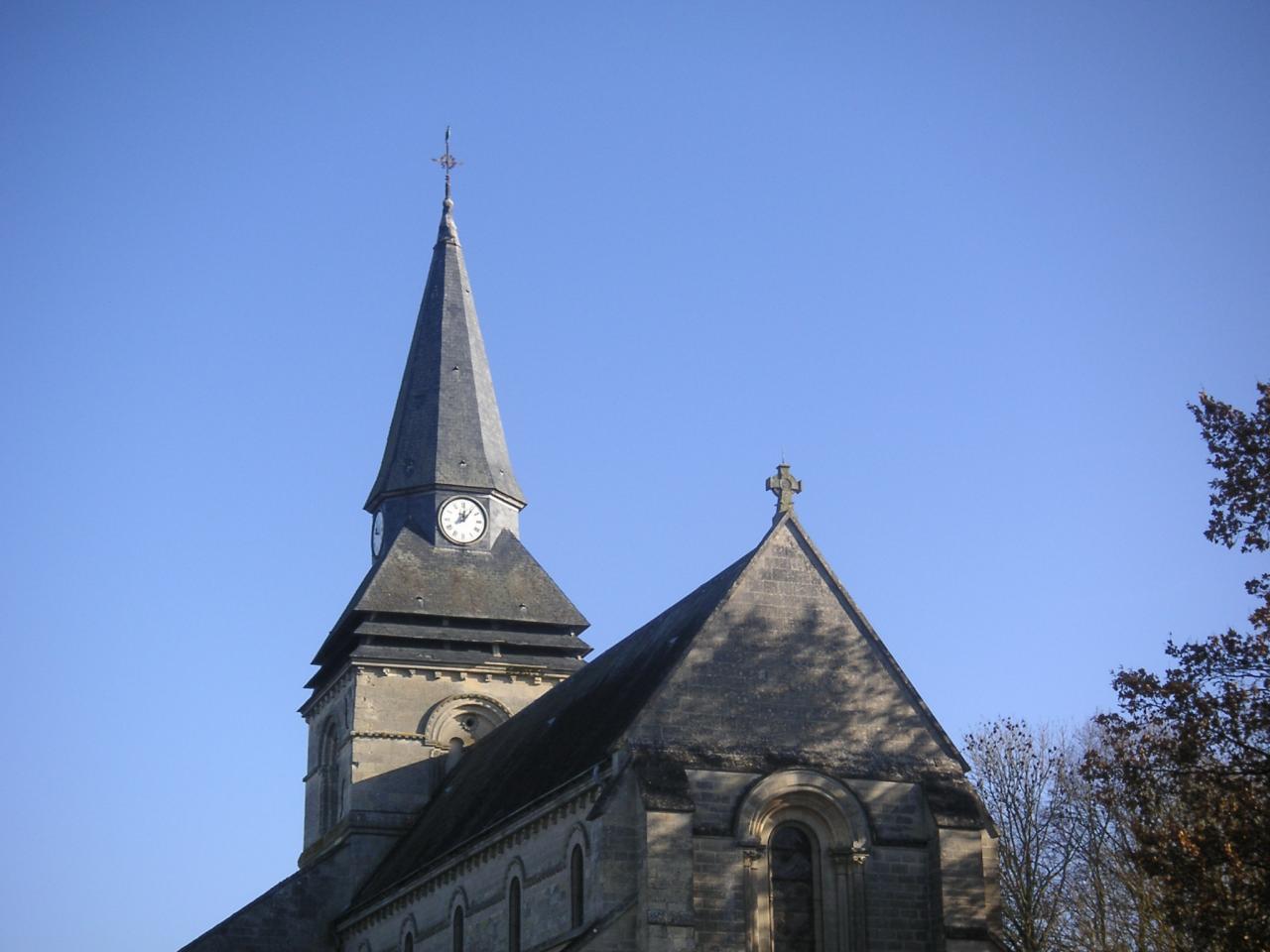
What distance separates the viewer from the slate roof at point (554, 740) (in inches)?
1124

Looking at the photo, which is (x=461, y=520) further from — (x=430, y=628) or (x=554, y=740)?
(x=554, y=740)

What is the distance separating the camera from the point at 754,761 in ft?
88.1

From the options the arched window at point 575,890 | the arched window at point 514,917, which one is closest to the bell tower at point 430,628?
the arched window at point 514,917

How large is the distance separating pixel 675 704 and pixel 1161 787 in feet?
24.4

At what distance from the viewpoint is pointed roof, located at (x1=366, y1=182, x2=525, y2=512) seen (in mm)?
43250

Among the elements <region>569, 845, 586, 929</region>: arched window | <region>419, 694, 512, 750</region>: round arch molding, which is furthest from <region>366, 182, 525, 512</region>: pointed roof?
<region>569, 845, 586, 929</region>: arched window

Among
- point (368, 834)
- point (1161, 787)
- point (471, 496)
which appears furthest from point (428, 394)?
point (1161, 787)

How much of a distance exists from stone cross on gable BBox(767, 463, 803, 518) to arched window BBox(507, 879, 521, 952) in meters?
7.23

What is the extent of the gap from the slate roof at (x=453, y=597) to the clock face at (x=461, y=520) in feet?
1.15

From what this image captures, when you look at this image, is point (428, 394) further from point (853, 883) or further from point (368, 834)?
point (853, 883)

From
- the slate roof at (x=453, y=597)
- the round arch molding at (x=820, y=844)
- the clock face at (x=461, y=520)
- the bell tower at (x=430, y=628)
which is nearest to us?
the round arch molding at (x=820, y=844)

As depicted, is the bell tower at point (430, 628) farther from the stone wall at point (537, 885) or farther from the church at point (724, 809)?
the stone wall at point (537, 885)

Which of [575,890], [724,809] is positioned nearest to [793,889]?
[724,809]

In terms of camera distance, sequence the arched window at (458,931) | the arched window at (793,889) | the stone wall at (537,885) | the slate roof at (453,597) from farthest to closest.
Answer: the slate roof at (453,597)
the arched window at (458,931)
the arched window at (793,889)
the stone wall at (537,885)
